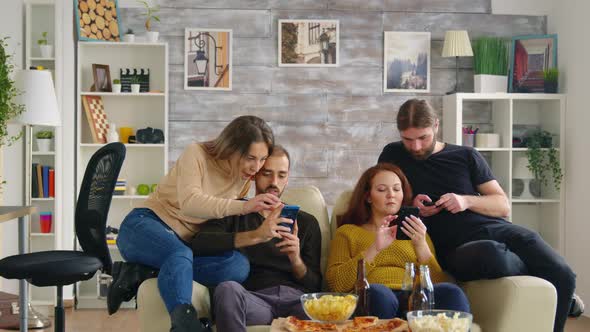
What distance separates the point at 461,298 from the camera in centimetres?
342

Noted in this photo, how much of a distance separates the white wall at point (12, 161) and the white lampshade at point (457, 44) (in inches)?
122

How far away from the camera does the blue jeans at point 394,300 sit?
3393 millimetres

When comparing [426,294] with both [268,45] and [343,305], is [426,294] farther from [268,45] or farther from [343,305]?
[268,45]

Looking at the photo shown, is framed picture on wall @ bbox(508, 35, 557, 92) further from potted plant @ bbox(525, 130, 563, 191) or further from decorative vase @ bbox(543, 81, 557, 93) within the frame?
potted plant @ bbox(525, 130, 563, 191)

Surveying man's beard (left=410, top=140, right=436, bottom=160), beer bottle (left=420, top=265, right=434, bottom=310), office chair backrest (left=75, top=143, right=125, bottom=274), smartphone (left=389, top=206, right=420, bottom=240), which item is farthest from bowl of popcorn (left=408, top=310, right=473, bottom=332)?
office chair backrest (left=75, top=143, right=125, bottom=274)

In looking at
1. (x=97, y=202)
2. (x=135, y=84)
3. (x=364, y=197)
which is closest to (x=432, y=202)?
(x=364, y=197)

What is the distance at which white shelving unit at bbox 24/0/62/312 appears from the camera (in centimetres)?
612

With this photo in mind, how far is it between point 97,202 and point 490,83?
3243 millimetres

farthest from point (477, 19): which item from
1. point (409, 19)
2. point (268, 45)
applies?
point (268, 45)

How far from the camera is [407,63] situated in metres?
6.49

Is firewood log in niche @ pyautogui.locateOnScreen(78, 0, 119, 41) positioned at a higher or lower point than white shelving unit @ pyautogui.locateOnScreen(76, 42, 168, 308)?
higher

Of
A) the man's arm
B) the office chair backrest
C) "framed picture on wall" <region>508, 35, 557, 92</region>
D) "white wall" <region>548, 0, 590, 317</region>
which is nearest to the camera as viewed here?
the man's arm

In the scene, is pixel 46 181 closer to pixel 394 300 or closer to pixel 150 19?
pixel 150 19

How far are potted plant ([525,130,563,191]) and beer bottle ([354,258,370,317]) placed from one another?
3.24m
